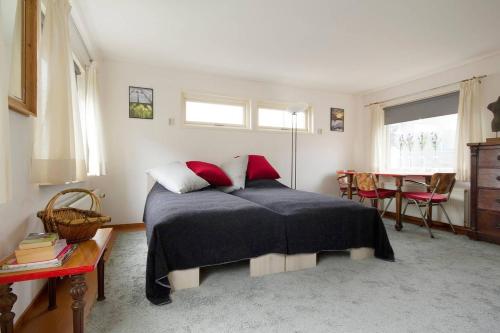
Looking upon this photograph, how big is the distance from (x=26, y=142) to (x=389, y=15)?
3.11 meters

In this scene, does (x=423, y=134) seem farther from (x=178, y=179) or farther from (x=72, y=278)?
(x=72, y=278)

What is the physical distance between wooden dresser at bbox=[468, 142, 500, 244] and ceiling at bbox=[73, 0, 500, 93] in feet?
4.26

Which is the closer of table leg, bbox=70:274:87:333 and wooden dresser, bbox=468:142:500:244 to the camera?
table leg, bbox=70:274:87:333

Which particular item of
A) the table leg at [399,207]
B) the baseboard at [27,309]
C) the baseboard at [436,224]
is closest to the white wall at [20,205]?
the baseboard at [27,309]

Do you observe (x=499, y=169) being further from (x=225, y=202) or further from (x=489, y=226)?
(x=225, y=202)

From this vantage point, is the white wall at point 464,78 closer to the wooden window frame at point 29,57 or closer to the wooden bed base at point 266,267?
the wooden bed base at point 266,267

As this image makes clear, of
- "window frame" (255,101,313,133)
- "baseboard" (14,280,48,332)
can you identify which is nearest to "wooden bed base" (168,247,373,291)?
"baseboard" (14,280,48,332)

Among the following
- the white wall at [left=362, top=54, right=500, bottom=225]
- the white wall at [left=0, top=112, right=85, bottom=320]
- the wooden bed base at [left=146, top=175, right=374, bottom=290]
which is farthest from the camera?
the white wall at [left=362, top=54, right=500, bottom=225]

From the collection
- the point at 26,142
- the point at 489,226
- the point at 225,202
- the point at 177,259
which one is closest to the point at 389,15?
the point at 225,202

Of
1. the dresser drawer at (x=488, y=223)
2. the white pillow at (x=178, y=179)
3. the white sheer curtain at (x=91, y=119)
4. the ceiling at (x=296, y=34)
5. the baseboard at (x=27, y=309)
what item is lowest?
the baseboard at (x=27, y=309)

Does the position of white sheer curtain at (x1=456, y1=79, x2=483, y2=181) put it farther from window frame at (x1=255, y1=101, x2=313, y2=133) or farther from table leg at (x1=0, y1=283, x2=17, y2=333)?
table leg at (x1=0, y1=283, x2=17, y2=333)

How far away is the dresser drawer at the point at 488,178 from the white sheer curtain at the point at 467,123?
0.44m

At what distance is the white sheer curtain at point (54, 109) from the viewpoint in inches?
61.7

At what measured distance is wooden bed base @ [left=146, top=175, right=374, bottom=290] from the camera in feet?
5.90
